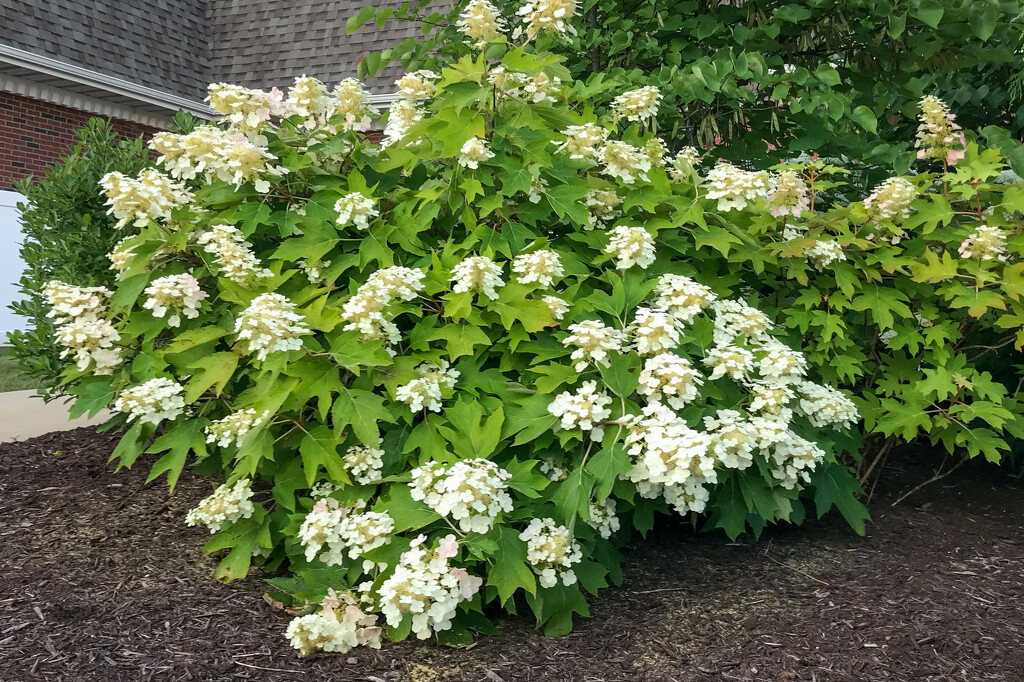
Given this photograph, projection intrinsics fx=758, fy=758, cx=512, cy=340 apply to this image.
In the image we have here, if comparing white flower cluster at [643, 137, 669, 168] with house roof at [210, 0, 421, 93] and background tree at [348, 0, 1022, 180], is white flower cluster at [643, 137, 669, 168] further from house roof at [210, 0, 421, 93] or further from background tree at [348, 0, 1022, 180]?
house roof at [210, 0, 421, 93]

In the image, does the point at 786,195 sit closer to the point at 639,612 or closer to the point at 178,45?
the point at 639,612

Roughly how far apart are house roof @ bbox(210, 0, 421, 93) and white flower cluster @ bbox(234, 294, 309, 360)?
9438mm

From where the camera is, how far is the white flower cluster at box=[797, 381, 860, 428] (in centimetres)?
297

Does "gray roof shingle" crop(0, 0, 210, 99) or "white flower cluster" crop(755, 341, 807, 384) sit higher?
"gray roof shingle" crop(0, 0, 210, 99)

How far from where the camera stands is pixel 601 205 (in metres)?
3.25

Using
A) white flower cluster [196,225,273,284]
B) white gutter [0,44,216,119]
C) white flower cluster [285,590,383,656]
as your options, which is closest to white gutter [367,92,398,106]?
white gutter [0,44,216,119]

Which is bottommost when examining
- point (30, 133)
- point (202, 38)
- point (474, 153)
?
point (474, 153)

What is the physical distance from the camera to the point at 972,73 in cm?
571

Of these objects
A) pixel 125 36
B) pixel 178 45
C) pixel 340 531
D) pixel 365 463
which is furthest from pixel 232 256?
pixel 178 45

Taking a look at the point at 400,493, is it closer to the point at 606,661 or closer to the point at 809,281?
the point at 606,661

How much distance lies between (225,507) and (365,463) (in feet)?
1.76

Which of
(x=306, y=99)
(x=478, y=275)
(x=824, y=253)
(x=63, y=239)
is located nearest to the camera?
(x=478, y=275)

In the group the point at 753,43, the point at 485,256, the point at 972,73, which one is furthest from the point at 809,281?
the point at 972,73

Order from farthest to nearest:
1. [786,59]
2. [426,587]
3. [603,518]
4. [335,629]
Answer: [786,59]
[603,518]
[335,629]
[426,587]
